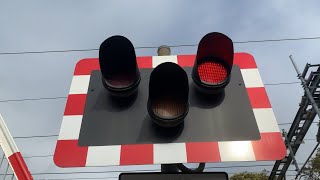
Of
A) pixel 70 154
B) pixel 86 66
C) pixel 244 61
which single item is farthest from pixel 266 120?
pixel 86 66

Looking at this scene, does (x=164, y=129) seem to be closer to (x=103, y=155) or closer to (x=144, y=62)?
(x=103, y=155)

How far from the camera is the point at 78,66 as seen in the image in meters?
2.19

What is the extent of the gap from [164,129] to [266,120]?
0.59 meters

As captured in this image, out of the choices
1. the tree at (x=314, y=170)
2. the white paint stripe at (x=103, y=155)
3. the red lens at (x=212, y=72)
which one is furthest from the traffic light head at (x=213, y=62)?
the tree at (x=314, y=170)

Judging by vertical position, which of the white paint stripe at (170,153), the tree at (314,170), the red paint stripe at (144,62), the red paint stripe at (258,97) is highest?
the tree at (314,170)

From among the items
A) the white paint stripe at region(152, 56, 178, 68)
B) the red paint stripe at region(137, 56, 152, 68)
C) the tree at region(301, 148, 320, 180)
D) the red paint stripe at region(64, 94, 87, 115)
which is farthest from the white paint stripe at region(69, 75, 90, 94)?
the tree at region(301, 148, 320, 180)

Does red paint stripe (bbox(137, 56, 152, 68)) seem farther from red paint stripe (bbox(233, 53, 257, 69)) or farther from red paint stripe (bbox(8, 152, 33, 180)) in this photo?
red paint stripe (bbox(8, 152, 33, 180))

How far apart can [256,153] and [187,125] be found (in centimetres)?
39

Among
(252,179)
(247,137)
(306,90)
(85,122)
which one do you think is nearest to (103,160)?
(85,122)

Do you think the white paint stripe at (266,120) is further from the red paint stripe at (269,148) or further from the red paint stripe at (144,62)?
the red paint stripe at (144,62)

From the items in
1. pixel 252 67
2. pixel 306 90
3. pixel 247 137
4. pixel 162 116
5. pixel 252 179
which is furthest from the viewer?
pixel 252 179

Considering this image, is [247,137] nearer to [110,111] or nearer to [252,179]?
[110,111]

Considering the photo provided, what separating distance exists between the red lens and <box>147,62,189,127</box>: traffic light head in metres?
0.22

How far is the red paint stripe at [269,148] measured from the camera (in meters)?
1.62
